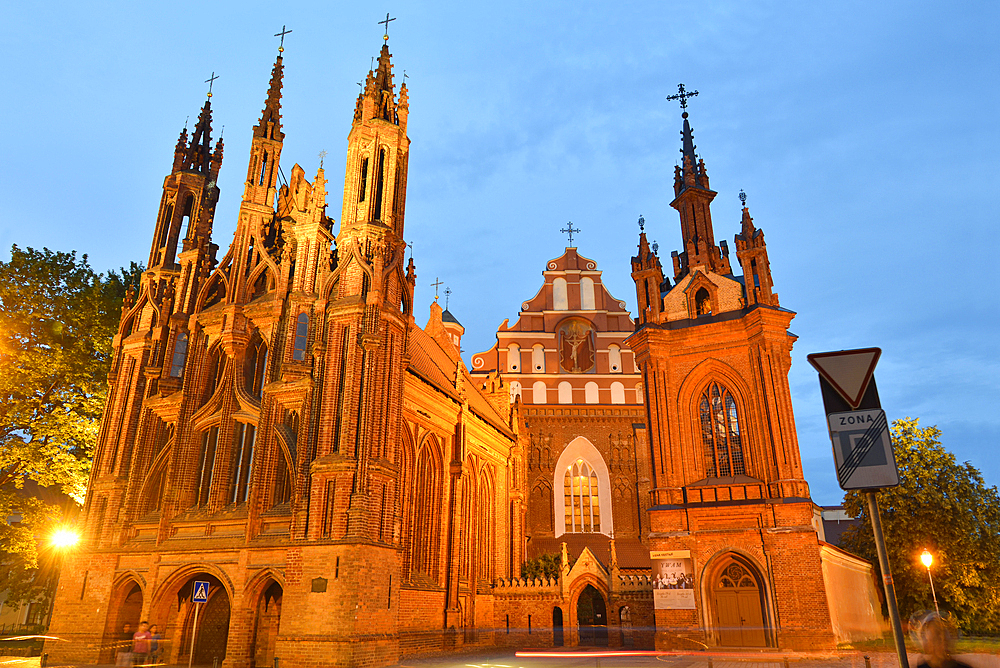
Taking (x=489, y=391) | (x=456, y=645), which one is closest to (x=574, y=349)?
(x=489, y=391)

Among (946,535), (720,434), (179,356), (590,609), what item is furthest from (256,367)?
(946,535)

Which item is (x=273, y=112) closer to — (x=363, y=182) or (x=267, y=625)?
(x=363, y=182)

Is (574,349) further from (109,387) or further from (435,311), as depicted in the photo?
(109,387)

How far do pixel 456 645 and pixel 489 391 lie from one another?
53.1ft

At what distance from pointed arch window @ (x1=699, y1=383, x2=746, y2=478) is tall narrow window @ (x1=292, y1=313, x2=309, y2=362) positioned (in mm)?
16329

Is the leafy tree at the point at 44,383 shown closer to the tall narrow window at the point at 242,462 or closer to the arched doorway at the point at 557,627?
the tall narrow window at the point at 242,462

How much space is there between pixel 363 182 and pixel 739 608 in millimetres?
21323

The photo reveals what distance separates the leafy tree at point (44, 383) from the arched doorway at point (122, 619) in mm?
5147

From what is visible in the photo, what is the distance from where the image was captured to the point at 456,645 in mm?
26250

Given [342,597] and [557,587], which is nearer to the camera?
[342,597]

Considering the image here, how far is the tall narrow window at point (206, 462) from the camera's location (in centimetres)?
2348

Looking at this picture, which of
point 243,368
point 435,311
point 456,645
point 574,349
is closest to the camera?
point 243,368

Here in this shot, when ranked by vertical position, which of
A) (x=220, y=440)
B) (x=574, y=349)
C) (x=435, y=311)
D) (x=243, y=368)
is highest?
(x=435, y=311)

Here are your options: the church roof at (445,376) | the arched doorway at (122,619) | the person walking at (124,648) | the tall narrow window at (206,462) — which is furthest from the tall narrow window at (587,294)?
the person walking at (124,648)
